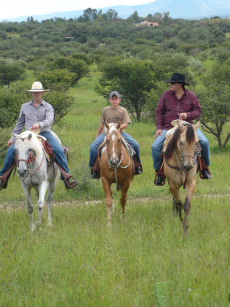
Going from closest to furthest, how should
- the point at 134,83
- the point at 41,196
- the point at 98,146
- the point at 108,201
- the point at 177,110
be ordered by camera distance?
the point at 41,196 < the point at 177,110 < the point at 108,201 < the point at 98,146 < the point at 134,83

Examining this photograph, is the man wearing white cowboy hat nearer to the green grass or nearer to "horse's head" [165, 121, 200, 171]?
the green grass

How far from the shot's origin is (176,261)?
627cm

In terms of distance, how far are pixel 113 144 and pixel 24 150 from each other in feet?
5.09

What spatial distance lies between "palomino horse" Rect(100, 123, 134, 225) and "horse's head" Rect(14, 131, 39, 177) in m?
1.31

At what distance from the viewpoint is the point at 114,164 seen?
8.34 m

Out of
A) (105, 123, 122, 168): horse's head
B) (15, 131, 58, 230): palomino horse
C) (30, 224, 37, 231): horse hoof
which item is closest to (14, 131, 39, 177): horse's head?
(15, 131, 58, 230): palomino horse

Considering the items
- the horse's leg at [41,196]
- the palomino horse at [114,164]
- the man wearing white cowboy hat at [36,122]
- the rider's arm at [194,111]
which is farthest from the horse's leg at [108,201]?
the rider's arm at [194,111]

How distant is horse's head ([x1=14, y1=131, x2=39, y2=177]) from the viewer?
303 inches

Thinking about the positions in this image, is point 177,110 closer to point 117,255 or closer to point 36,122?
point 36,122

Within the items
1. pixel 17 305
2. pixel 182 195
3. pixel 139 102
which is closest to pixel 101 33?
pixel 139 102

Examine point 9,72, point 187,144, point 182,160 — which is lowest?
point 9,72

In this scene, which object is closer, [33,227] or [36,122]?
[33,227]

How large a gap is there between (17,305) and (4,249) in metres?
1.94

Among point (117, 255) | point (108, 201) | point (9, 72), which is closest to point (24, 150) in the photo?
point (108, 201)
